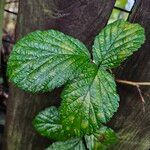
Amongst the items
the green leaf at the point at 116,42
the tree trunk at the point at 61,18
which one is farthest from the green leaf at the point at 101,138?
the green leaf at the point at 116,42

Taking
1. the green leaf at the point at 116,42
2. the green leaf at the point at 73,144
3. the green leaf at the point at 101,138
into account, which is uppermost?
the green leaf at the point at 116,42

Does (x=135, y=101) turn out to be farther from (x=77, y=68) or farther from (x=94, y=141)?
(x=77, y=68)

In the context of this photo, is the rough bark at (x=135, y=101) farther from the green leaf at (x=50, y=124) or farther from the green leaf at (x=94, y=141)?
the green leaf at (x=50, y=124)

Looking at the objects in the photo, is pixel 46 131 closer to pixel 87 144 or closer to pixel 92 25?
pixel 87 144

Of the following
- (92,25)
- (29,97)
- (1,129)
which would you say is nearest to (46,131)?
(29,97)

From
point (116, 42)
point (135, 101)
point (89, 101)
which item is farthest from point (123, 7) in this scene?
point (89, 101)

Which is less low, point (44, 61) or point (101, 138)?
point (44, 61)

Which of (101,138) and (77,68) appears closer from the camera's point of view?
(77,68)
